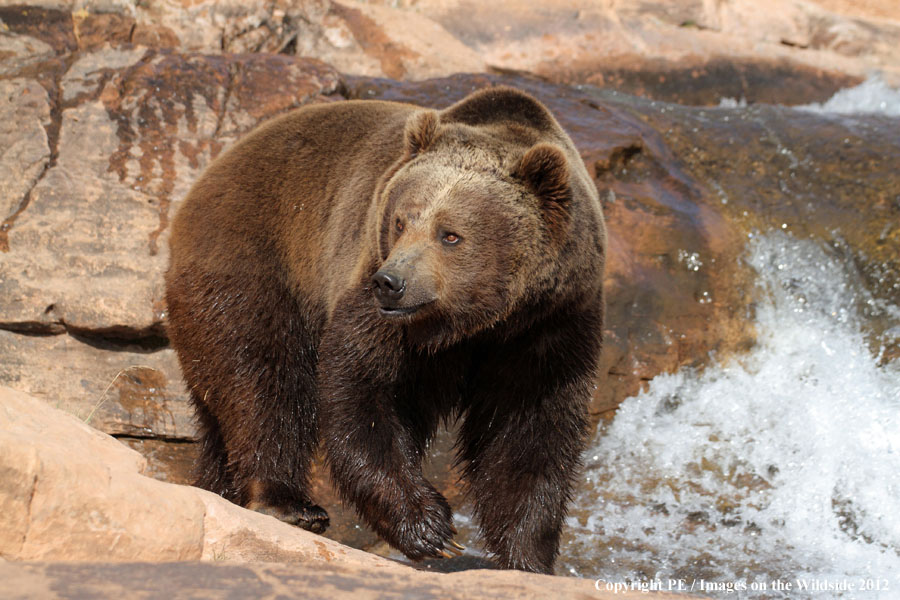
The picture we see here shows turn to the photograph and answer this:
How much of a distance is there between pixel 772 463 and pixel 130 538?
4931 millimetres

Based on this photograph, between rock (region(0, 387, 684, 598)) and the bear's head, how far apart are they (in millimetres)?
1132

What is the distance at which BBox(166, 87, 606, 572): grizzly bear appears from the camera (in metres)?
4.11

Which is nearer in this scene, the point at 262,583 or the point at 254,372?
the point at 262,583

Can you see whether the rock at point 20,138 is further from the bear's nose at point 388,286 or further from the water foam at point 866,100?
the water foam at point 866,100

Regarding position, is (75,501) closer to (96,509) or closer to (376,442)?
(96,509)

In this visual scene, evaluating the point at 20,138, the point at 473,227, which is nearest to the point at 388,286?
the point at 473,227

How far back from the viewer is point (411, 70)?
10.3 m

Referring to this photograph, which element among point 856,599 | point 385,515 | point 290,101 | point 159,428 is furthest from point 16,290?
point 856,599

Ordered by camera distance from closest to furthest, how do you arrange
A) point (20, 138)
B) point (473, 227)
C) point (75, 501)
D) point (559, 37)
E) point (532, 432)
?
point (75, 501) → point (473, 227) → point (532, 432) → point (20, 138) → point (559, 37)

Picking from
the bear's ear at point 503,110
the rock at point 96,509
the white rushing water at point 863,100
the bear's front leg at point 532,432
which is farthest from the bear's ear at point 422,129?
the white rushing water at point 863,100

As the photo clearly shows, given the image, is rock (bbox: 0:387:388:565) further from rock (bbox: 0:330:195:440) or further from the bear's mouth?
rock (bbox: 0:330:195:440)

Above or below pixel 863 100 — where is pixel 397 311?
above

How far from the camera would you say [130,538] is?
3018mm

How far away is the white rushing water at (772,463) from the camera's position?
5.52m
